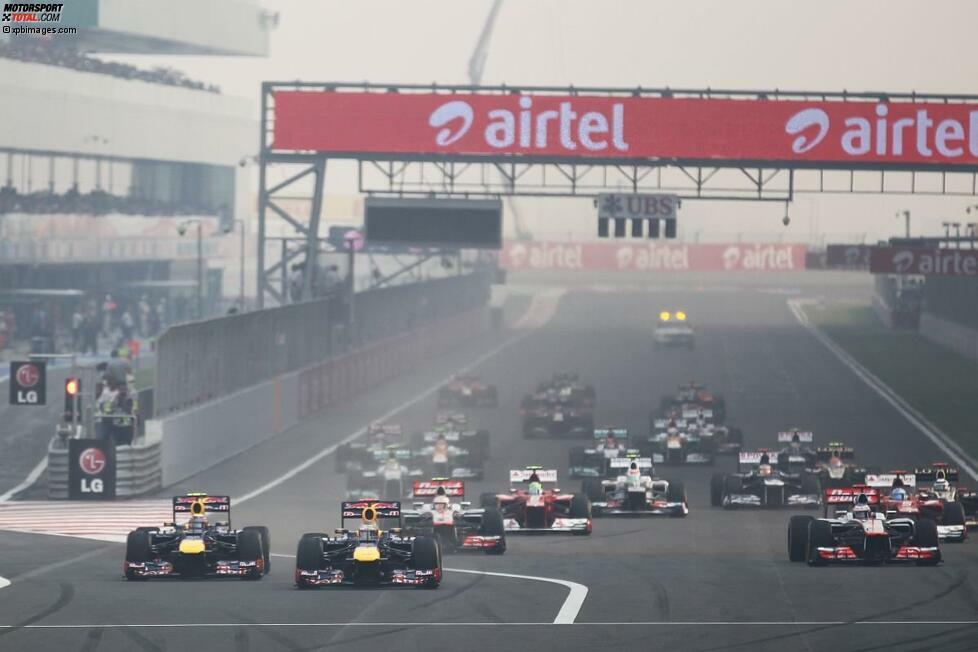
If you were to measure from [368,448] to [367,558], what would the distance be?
13.4 m

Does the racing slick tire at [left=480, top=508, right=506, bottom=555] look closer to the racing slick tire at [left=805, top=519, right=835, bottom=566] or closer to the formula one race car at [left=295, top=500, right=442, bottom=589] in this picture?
the formula one race car at [left=295, top=500, right=442, bottom=589]

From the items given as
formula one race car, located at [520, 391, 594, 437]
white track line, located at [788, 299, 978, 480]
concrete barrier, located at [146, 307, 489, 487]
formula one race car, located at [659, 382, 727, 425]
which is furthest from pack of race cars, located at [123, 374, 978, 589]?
white track line, located at [788, 299, 978, 480]

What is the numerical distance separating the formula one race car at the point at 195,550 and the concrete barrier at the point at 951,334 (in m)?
54.5

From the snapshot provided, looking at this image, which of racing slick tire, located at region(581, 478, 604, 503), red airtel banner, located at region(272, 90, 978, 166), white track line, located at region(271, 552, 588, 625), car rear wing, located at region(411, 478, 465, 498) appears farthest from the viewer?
red airtel banner, located at region(272, 90, 978, 166)

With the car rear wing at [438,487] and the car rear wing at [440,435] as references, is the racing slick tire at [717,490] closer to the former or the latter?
the car rear wing at [440,435]

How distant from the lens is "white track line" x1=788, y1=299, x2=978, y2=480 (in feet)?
140

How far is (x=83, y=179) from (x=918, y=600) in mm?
73072

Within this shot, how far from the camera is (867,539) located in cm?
2548

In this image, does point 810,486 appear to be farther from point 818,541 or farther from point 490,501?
point 818,541

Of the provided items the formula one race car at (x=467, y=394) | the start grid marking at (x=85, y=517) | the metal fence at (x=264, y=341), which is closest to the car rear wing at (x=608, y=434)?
the start grid marking at (x=85, y=517)

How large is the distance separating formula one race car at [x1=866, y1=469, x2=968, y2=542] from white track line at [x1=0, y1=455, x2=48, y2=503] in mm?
17484

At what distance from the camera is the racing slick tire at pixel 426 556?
23203mm

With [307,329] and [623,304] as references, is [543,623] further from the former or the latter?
[623,304]

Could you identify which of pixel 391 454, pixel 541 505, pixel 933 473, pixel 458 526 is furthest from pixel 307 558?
pixel 933 473
